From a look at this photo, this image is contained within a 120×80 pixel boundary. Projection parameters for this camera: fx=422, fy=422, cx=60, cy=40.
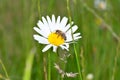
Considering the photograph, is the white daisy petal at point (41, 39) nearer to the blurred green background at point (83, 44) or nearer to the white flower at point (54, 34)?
the white flower at point (54, 34)

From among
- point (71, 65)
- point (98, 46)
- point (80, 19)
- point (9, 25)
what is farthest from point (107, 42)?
point (9, 25)

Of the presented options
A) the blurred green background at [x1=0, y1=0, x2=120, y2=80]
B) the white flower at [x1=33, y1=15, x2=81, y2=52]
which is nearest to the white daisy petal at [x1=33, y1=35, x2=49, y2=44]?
the white flower at [x1=33, y1=15, x2=81, y2=52]

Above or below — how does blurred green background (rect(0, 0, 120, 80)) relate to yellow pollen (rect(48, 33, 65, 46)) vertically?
above

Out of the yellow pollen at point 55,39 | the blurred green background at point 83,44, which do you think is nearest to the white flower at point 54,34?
the yellow pollen at point 55,39

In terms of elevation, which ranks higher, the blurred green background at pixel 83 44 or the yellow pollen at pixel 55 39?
the blurred green background at pixel 83 44

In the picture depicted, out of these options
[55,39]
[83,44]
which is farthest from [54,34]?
[83,44]

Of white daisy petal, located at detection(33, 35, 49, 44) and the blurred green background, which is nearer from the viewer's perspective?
→ white daisy petal, located at detection(33, 35, 49, 44)

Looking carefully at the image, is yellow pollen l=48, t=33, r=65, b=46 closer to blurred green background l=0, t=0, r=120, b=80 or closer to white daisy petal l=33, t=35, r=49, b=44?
white daisy petal l=33, t=35, r=49, b=44

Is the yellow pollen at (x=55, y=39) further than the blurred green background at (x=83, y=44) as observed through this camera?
No

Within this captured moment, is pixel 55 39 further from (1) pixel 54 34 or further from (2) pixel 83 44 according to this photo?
(2) pixel 83 44
